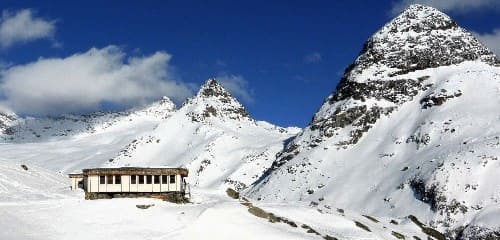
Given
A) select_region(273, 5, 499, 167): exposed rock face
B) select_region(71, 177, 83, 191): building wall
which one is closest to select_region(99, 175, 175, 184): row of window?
select_region(71, 177, 83, 191): building wall

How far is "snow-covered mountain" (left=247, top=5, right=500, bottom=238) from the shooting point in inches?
3888

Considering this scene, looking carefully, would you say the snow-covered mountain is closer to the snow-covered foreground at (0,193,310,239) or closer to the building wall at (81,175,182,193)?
the snow-covered foreground at (0,193,310,239)

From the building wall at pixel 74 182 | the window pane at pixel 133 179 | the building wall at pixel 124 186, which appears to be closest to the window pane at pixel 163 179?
the building wall at pixel 124 186

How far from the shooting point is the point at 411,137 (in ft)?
408

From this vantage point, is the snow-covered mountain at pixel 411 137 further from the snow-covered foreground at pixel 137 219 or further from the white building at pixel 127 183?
the white building at pixel 127 183

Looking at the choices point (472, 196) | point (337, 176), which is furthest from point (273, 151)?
point (472, 196)

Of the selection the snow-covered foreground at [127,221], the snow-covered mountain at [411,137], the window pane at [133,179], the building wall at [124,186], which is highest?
the snow-covered mountain at [411,137]

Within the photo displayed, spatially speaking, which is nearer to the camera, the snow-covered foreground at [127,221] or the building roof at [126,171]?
the snow-covered foreground at [127,221]

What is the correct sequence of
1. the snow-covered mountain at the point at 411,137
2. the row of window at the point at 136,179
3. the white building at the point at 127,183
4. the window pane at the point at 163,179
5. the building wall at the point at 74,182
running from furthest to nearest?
the snow-covered mountain at the point at 411,137, the building wall at the point at 74,182, the window pane at the point at 163,179, the row of window at the point at 136,179, the white building at the point at 127,183

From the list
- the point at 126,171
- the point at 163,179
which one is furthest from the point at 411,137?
the point at 126,171

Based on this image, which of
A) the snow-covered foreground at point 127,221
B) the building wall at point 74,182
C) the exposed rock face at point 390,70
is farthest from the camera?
the exposed rock face at point 390,70

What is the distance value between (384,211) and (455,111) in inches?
1299

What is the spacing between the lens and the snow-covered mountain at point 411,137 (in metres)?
98.8

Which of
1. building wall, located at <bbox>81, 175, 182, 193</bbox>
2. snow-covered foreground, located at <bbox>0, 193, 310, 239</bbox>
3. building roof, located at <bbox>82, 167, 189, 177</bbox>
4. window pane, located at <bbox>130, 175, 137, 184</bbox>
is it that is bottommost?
snow-covered foreground, located at <bbox>0, 193, 310, 239</bbox>
